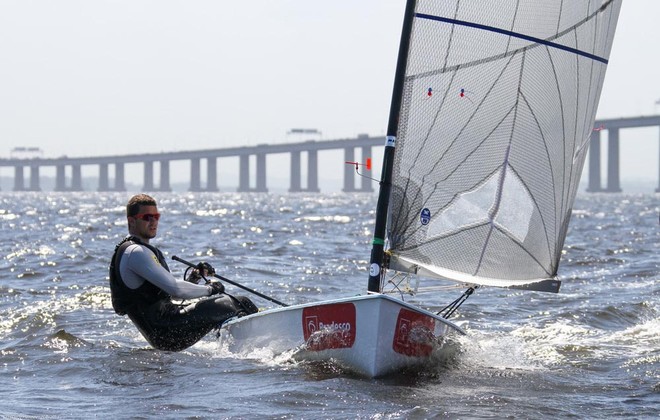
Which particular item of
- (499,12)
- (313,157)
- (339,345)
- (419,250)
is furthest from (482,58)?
(313,157)

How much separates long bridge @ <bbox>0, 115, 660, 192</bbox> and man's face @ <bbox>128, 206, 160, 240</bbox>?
271ft

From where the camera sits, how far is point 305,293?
13523 millimetres

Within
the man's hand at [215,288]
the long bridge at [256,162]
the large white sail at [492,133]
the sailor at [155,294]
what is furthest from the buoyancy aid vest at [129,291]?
the long bridge at [256,162]

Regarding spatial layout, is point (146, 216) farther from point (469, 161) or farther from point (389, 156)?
point (469, 161)

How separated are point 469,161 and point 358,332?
1702mm

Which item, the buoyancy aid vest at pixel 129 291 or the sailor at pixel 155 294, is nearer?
the sailor at pixel 155 294

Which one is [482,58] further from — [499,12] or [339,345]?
[339,345]

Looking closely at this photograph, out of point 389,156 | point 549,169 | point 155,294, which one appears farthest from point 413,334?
point 155,294

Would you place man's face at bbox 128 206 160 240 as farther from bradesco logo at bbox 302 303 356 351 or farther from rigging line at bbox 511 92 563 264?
rigging line at bbox 511 92 563 264

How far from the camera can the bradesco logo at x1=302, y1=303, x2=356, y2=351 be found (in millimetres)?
7121

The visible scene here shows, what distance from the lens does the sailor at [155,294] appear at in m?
7.84

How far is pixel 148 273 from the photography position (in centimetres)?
780

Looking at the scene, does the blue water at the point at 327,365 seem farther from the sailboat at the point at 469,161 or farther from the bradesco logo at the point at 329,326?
the sailboat at the point at 469,161

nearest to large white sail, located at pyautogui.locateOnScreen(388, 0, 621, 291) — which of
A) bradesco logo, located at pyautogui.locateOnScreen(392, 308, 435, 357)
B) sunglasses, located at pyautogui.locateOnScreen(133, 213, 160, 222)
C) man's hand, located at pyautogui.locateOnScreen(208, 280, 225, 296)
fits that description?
bradesco logo, located at pyautogui.locateOnScreen(392, 308, 435, 357)
